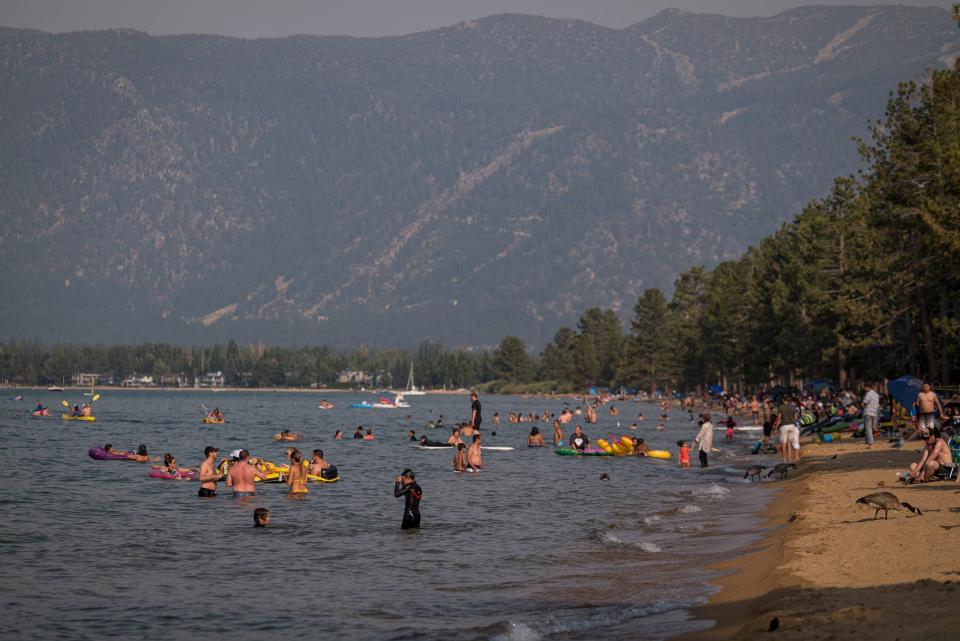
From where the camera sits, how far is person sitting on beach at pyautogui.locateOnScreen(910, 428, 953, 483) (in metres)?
29.4

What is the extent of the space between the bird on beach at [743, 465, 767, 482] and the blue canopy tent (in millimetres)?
10324

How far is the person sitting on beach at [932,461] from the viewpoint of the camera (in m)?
29.4

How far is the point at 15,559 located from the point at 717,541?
582 inches

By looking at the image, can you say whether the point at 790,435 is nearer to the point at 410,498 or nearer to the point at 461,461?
the point at 461,461

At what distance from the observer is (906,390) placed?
5025 centimetres

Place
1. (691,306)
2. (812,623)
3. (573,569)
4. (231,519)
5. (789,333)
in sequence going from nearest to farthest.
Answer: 1. (812,623)
2. (573,569)
3. (231,519)
4. (789,333)
5. (691,306)

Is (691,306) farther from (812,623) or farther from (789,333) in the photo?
(812,623)

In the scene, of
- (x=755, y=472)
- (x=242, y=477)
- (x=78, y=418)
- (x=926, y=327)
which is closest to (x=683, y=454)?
(x=755, y=472)

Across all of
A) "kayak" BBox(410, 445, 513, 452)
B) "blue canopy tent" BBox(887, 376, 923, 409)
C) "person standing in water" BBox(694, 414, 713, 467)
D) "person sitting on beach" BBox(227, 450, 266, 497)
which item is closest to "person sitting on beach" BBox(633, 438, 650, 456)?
"person standing in water" BBox(694, 414, 713, 467)

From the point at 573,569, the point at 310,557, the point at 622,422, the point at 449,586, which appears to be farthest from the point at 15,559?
the point at 622,422

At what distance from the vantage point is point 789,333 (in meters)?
91.1

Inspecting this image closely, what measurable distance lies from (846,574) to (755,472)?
2407 centimetres

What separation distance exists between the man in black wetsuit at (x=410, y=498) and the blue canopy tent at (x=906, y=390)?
27458mm

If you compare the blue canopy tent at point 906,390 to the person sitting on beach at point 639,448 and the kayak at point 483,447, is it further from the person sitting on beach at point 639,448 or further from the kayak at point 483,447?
the kayak at point 483,447
